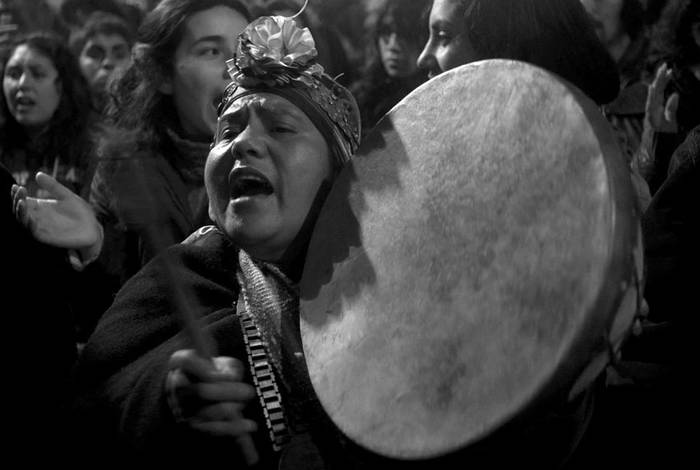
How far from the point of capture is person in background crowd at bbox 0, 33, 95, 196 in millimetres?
3789

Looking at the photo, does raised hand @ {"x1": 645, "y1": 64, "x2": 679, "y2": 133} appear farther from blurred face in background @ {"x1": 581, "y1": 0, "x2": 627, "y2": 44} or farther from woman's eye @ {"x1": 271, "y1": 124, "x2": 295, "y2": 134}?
woman's eye @ {"x1": 271, "y1": 124, "x2": 295, "y2": 134}

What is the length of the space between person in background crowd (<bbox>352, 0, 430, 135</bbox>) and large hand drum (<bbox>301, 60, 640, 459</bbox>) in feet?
6.76

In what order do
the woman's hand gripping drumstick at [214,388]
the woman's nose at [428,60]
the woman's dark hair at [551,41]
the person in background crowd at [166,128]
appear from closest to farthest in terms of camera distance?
1. the woman's hand gripping drumstick at [214,388]
2. the woman's dark hair at [551,41]
3. the woman's nose at [428,60]
4. the person in background crowd at [166,128]

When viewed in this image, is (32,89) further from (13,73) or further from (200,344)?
(200,344)

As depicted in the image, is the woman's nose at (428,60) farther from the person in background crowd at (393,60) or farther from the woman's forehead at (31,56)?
the woman's forehead at (31,56)

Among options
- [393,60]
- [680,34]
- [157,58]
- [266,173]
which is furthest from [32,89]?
[680,34]

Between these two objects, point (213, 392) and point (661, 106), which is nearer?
point (213, 392)

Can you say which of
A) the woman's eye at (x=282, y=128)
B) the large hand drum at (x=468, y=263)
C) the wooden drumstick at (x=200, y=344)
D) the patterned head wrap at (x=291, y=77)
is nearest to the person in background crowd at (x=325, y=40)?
the patterned head wrap at (x=291, y=77)

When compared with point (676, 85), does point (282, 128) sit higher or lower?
higher

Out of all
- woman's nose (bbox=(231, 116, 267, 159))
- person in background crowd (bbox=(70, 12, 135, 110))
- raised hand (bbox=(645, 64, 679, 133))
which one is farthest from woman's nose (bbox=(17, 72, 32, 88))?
raised hand (bbox=(645, 64, 679, 133))

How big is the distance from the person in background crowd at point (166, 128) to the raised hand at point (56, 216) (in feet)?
0.51

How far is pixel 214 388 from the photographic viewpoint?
1607 mm

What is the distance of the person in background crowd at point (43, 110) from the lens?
12.4ft

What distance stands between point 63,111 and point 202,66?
45.3 inches
